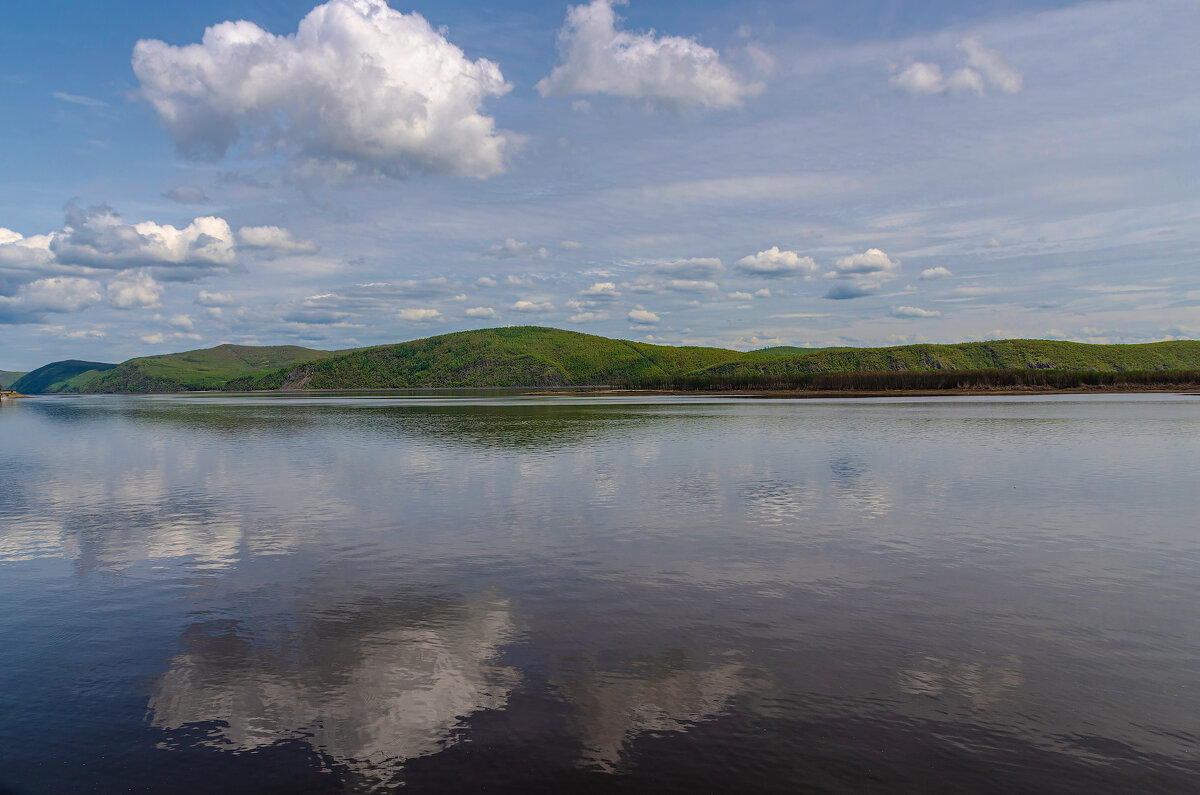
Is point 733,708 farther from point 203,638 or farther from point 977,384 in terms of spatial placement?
point 977,384

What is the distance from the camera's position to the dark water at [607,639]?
9.84 metres

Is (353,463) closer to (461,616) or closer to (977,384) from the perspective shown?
(461,616)

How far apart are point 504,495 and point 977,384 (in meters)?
187

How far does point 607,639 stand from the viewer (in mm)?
14195

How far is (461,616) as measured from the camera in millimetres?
15789

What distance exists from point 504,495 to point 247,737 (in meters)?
21.7

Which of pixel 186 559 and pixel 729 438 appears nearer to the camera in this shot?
pixel 186 559

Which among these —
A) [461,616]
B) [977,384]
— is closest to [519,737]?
[461,616]

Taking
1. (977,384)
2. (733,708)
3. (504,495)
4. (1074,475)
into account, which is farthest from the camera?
(977,384)

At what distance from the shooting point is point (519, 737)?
10.4 m

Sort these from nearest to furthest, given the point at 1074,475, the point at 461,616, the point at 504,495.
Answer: the point at 461,616, the point at 504,495, the point at 1074,475

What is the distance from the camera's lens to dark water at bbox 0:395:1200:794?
9836 mm

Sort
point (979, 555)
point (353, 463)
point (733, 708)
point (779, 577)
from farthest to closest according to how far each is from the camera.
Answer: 1. point (353, 463)
2. point (979, 555)
3. point (779, 577)
4. point (733, 708)

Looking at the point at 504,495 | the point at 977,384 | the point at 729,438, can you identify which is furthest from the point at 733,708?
the point at 977,384
